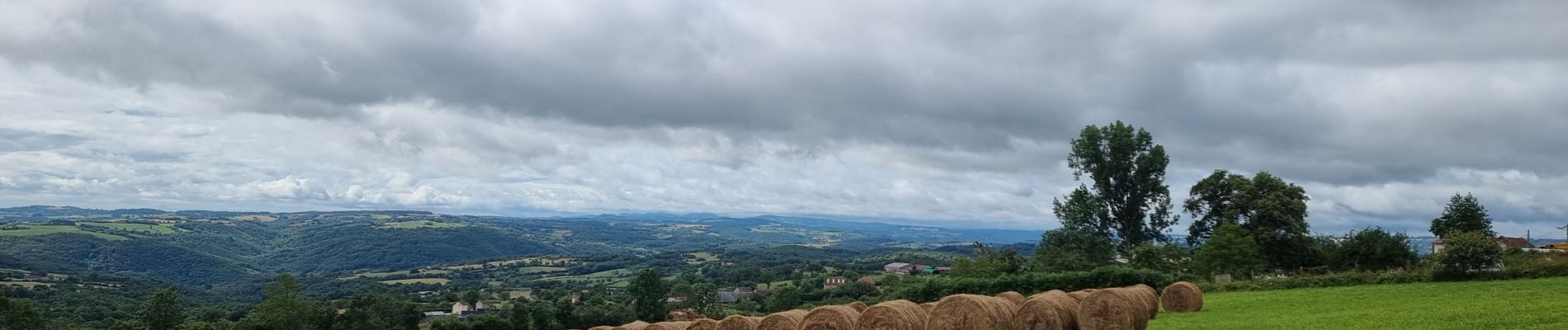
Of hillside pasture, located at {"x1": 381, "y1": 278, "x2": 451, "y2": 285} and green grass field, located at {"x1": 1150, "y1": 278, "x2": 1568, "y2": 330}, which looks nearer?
green grass field, located at {"x1": 1150, "y1": 278, "x2": 1568, "y2": 330}

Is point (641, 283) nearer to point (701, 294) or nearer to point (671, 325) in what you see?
point (701, 294)

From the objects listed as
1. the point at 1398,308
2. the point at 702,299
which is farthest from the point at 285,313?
the point at 1398,308

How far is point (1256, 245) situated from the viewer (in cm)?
4762

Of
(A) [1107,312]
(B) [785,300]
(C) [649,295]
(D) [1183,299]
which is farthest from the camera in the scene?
(B) [785,300]

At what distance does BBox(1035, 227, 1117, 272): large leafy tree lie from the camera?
47.4 m

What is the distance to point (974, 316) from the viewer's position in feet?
62.1

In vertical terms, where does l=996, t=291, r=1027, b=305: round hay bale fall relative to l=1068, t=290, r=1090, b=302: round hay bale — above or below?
below

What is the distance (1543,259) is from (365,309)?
68.0 meters

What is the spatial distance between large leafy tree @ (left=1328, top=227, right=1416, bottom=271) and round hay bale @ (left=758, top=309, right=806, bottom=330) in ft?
133

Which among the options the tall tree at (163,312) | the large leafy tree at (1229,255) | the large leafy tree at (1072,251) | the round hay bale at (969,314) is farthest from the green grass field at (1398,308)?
the tall tree at (163,312)

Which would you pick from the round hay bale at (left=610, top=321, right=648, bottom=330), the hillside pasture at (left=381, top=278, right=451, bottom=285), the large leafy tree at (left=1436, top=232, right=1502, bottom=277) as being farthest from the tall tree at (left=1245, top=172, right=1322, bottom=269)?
the hillside pasture at (left=381, top=278, right=451, bottom=285)

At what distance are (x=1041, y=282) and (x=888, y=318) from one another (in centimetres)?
2207

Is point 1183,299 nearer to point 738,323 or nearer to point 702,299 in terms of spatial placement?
point 738,323

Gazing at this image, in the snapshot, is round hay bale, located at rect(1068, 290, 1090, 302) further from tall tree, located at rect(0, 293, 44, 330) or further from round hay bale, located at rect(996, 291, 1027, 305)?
tall tree, located at rect(0, 293, 44, 330)
